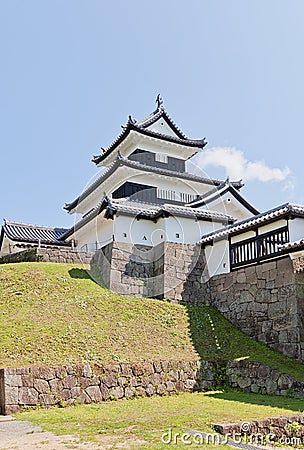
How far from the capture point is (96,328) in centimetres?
1066

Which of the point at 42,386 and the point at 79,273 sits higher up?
the point at 79,273

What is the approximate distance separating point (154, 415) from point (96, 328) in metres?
3.93

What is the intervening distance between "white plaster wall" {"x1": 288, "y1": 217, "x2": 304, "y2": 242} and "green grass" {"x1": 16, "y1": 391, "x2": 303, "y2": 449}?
14.3ft

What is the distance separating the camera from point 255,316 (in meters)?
12.0

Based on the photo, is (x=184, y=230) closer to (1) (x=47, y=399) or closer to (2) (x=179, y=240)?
(2) (x=179, y=240)

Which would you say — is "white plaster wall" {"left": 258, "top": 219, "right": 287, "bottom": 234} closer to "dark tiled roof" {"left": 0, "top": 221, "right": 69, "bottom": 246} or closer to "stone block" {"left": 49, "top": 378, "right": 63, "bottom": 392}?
"stone block" {"left": 49, "top": 378, "right": 63, "bottom": 392}

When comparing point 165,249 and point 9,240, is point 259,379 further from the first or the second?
point 9,240

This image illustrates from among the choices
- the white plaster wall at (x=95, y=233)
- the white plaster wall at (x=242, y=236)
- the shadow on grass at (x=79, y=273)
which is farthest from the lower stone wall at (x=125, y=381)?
the white plaster wall at (x=95, y=233)

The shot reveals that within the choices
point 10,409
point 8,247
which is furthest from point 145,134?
point 10,409

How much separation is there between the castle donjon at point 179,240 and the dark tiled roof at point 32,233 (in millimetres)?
53

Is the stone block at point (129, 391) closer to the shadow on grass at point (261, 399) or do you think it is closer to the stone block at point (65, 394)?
the stone block at point (65, 394)

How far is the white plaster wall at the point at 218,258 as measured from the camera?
14.2m

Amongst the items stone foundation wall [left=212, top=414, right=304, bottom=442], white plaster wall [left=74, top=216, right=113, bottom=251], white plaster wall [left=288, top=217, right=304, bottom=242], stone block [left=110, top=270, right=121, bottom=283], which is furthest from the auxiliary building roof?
stone foundation wall [left=212, top=414, right=304, bottom=442]

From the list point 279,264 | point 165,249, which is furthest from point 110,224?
point 279,264
